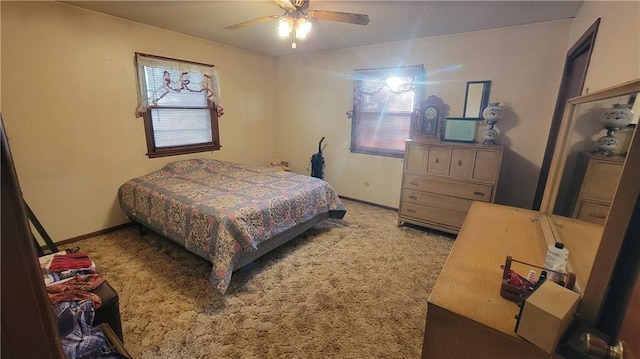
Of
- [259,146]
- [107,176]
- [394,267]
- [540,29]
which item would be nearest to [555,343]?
[394,267]

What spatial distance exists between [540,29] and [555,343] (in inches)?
132

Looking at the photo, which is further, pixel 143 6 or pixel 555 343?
pixel 143 6

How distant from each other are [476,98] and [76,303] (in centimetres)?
397

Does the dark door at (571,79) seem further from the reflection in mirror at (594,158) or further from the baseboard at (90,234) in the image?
the baseboard at (90,234)

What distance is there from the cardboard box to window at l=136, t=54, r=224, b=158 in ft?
12.9

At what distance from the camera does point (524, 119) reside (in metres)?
3.06

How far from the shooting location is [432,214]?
322cm

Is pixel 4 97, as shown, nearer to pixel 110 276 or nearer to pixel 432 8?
pixel 110 276

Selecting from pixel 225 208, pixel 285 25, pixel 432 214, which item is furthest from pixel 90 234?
pixel 432 214

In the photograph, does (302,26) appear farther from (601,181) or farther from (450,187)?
(450,187)

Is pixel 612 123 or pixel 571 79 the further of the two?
pixel 571 79

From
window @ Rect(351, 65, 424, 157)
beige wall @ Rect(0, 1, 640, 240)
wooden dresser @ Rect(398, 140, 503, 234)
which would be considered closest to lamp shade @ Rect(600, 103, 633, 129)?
beige wall @ Rect(0, 1, 640, 240)

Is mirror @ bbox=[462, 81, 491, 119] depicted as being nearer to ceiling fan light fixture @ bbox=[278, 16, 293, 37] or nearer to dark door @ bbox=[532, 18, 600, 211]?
dark door @ bbox=[532, 18, 600, 211]

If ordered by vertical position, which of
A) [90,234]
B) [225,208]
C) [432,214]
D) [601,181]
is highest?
[601,181]
